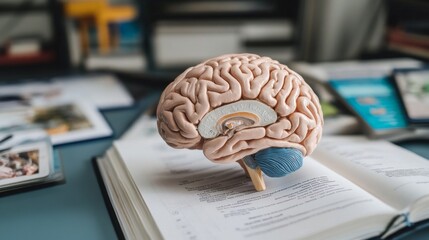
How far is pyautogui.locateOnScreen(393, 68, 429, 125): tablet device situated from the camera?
0.84 m

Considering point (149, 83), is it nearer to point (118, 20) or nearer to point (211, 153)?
point (118, 20)

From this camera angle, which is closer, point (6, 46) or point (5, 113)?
point (5, 113)

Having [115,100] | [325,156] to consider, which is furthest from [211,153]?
[115,100]

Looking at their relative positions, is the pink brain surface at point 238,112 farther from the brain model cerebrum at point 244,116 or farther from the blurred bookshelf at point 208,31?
the blurred bookshelf at point 208,31

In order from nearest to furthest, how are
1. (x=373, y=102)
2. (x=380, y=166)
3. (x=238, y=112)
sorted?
(x=238, y=112) → (x=380, y=166) → (x=373, y=102)

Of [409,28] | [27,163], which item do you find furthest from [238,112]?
[409,28]

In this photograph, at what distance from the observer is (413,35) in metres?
1.38

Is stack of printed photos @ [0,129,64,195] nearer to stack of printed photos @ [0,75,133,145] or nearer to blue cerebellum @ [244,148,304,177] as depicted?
stack of printed photos @ [0,75,133,145]

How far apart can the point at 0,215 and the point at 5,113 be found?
16.5 inches

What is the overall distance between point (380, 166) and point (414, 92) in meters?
0.35

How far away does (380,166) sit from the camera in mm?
653

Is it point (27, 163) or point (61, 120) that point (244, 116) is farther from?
point (61, 120)

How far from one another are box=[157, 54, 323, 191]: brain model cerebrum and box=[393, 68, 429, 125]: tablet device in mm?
364

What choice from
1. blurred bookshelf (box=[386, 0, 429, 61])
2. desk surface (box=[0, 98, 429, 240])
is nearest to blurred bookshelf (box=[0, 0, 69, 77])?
desk surface (box=[0, 98, 429, 240])
